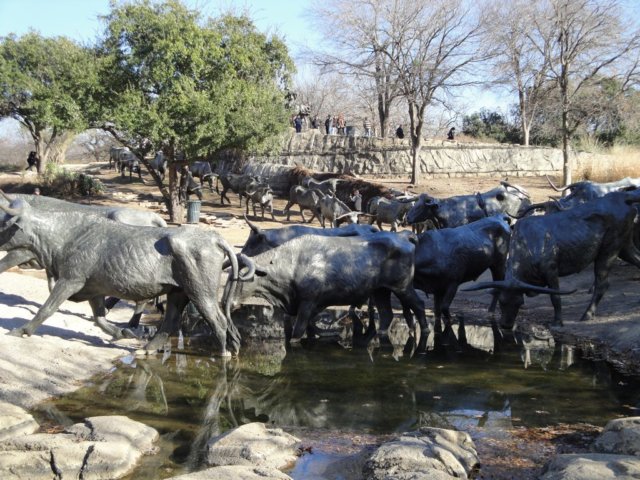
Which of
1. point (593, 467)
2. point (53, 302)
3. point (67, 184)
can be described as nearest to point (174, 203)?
point (67, 184)

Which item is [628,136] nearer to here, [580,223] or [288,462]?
[580,223]

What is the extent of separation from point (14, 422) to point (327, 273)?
5.42 meters

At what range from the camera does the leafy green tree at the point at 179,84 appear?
941 inches

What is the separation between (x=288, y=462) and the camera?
6418 millimetres

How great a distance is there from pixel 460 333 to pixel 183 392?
18.4 feet

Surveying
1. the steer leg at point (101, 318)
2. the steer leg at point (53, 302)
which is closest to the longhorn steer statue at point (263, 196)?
the steer leg at point (101, 318)

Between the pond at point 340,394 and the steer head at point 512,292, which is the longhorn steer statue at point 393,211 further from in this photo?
the pond at point 340,394

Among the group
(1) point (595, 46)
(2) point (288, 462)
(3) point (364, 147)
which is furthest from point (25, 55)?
(2) point (288, 462)

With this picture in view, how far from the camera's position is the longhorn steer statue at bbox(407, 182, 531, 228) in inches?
763

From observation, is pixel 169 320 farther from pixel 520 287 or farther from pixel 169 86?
pixel 169 86

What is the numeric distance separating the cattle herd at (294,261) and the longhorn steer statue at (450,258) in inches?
0.8

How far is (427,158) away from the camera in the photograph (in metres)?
37.4

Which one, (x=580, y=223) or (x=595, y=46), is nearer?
(x=580, y=223)

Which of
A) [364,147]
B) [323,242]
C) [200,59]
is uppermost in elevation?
[200,59]
